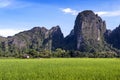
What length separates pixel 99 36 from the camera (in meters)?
172

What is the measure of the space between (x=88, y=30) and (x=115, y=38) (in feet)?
54.3

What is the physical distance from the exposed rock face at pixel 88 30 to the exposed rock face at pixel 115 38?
5077 millimetres

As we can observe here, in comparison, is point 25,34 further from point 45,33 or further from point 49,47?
point 49,47

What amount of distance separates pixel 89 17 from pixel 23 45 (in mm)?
43582

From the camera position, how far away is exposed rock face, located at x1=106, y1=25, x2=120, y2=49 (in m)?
169

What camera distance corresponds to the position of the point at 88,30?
176000mm

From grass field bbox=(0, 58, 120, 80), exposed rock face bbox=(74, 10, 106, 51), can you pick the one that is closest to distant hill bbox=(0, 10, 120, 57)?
exposed rock face bbox=(74, 10, 106, 51)

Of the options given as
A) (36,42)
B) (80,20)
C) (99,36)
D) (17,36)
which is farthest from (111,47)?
(17,36)

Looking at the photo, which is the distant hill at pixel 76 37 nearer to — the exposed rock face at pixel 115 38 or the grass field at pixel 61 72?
the exposed rock face at pixel 115 38

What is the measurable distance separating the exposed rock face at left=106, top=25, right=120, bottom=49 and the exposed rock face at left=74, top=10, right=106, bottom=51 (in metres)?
5.08

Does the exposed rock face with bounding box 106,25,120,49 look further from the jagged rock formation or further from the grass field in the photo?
the grass field

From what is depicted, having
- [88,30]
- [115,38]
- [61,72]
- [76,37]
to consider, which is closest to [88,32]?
[88,30]

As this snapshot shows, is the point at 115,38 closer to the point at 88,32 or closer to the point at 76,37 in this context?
the point at 88,32

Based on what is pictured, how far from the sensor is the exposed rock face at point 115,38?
168938 mm
